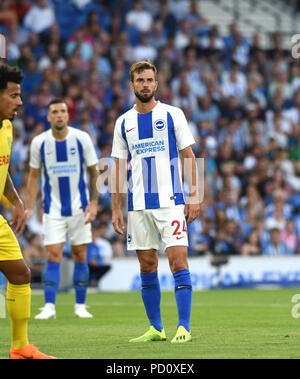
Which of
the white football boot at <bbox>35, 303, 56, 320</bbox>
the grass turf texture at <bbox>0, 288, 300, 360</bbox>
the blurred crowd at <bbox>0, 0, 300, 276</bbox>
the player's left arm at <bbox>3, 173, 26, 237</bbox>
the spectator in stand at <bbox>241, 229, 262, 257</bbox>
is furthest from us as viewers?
the blurred crowd at <bbox>0, 0, 300, 276</bbox>

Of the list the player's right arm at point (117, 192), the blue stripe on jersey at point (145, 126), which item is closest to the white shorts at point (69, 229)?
the player's right arm at point (117, 192)

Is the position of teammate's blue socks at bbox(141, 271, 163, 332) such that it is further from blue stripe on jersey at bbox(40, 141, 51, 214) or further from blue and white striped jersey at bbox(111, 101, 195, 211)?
blue stripe on jersey at bbox(40, 141, 51, 214)

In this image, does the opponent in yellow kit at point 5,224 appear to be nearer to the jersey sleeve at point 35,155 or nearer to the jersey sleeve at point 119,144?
the jersey sleeve at point 119,144

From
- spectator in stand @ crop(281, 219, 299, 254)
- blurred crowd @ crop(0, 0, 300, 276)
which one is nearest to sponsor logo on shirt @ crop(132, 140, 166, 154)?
blurred crowd @ crop(0, 0, 300, 276)

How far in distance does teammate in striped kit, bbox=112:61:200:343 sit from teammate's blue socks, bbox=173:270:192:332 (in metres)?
0.12

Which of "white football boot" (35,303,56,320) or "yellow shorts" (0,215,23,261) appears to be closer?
"yellow shorts" (0,215,23,261)

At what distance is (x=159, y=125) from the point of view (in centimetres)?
827

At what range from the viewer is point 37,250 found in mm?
16672

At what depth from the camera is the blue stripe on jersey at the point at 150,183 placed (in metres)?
8.24

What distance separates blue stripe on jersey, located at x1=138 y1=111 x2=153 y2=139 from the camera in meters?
8.30

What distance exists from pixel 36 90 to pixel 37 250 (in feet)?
14.4
